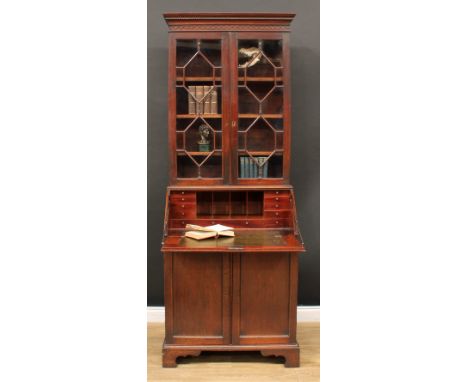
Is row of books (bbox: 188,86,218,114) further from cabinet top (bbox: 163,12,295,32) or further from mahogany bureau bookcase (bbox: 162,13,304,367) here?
cabinet top (bbox: 163,12,295,32)

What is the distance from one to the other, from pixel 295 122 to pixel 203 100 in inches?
31.1

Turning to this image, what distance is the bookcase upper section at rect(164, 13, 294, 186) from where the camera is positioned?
11.5ft

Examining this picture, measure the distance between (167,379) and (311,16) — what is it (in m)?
2.69

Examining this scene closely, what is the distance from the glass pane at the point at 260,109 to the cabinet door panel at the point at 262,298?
24.9 inches

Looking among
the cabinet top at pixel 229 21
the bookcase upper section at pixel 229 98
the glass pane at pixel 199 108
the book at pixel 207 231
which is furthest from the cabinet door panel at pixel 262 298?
the cabinet top at pixel 229 21

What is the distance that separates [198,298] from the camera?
330cm

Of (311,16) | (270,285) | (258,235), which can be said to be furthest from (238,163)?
(311,16)

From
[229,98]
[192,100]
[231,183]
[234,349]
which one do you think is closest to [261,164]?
[231,183]

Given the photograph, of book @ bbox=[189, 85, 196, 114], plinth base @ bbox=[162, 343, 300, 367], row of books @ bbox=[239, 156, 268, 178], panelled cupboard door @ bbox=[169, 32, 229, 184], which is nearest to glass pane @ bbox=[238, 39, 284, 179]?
row of books @ bbox=[239, 156, 268, 178]

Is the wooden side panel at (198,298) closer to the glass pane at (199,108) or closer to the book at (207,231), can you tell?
the book at (207,231)

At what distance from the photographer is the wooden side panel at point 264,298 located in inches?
129

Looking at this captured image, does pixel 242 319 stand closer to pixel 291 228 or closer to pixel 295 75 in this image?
pixel 291 228

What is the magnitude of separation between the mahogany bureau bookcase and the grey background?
1.39ft

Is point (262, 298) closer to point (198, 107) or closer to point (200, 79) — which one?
point (198, 107)
